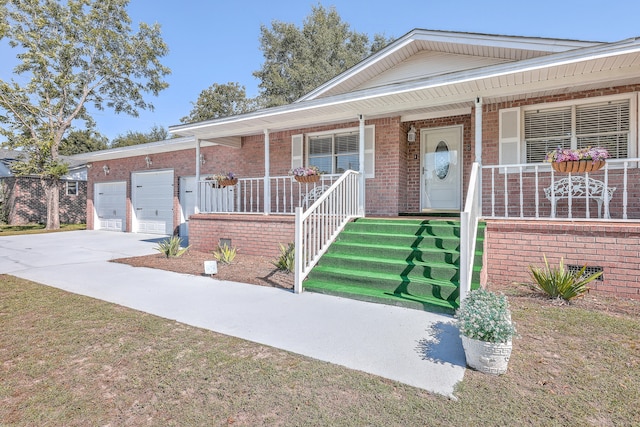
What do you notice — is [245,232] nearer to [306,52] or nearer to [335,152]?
[335,152]

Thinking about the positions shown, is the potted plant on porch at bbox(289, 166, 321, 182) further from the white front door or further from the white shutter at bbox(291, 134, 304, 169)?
the white front door

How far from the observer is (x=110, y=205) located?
15.6m

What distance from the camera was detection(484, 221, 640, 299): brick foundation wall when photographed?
461cm

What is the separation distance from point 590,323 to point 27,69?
2476 cm

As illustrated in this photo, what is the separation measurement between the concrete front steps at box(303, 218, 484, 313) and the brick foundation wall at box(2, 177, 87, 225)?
22.5m

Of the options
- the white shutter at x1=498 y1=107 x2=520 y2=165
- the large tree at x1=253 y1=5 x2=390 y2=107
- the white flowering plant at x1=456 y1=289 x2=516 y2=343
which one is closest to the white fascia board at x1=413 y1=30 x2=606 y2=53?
the white shutter at x1=498 y1=107 x2=520 y2=165

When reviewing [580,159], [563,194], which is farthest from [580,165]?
[563,194]

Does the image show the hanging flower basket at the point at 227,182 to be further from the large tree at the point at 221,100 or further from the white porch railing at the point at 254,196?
the large tree at the point at 221,100

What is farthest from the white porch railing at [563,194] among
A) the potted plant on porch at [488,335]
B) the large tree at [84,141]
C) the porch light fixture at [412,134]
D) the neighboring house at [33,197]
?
the large tree at [84,141]

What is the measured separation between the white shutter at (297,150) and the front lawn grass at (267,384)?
6254mm

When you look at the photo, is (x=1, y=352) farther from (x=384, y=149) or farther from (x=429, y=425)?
(x=384, y=149)

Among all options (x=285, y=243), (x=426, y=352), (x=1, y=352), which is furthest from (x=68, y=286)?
(x=426, y=352)

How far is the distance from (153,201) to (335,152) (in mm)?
8683

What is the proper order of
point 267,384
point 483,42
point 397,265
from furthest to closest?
1. point 483,42
2. point 397,265
3. point 267,384
